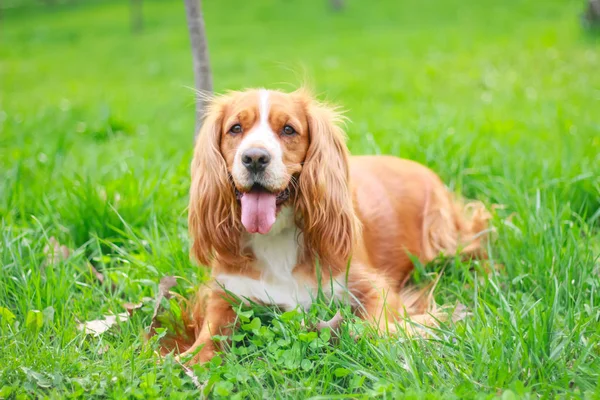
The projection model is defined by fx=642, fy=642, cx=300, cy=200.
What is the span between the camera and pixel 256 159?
2426mm

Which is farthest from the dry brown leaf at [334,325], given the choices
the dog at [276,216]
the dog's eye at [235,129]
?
the dog's eye at [235,129]

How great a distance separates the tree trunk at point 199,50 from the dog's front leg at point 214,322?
3.50 ft

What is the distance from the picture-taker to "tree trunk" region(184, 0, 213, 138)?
11.2ft

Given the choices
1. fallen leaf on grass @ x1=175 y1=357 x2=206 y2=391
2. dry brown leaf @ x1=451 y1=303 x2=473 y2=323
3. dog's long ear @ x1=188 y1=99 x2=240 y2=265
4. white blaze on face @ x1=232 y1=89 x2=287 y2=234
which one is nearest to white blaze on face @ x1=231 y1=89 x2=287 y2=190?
white blaze on face @ x1=232 y1=89 x2=287 y2=234

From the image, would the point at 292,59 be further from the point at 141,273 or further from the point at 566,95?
the point at 141,273

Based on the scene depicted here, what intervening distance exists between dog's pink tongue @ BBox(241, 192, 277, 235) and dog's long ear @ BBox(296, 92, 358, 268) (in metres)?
0.18

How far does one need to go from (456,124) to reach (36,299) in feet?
10.8

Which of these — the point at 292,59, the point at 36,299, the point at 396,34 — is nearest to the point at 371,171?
the point at 36,299

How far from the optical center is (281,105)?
2.68 metres

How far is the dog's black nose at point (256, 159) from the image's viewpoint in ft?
7.95

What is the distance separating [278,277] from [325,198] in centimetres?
39

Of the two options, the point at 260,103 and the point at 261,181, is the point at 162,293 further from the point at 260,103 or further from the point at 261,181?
the point at 260,103

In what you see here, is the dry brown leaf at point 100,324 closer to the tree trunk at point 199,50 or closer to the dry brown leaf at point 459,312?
the tree trunk at point 199,50

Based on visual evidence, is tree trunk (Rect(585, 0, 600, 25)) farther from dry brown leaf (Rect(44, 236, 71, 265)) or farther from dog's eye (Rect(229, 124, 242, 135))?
dry brown leaf (Rect(44, 236, 71, 265))
